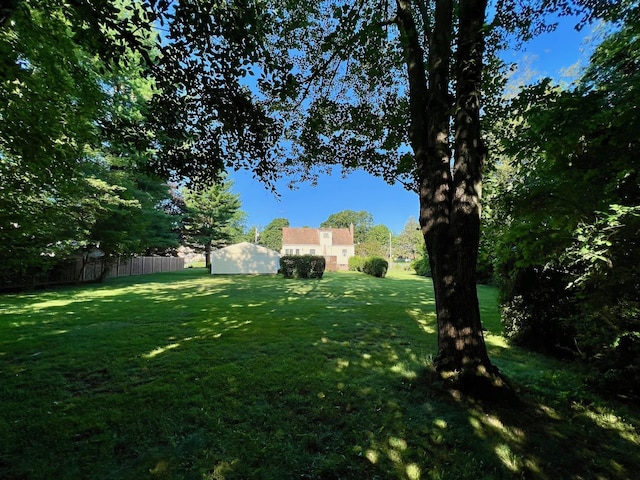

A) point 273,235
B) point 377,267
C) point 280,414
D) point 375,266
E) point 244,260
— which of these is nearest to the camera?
point 280,414

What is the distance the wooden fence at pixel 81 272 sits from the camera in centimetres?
1165

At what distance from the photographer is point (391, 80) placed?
586 centimetres

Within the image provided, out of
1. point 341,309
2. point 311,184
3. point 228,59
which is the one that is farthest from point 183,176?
point 341,309

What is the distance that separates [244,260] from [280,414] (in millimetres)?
22229

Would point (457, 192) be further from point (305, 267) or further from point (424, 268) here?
point (424, 268)

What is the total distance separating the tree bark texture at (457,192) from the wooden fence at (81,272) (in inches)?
586

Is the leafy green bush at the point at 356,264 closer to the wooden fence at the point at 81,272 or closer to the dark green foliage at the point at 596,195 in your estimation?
the wooden fence at the point at 81,272

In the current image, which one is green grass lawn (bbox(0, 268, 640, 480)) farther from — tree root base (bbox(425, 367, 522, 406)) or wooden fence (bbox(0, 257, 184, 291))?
wooden fence (bbox(0, 257, 184, 291))

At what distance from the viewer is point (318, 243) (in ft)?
134

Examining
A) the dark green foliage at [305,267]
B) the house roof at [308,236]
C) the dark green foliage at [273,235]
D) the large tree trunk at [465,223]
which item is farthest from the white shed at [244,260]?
the dark green foliage at [273,235]

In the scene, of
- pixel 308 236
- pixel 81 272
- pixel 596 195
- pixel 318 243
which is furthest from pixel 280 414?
pixel 308 236

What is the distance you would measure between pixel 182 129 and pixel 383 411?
4.14m

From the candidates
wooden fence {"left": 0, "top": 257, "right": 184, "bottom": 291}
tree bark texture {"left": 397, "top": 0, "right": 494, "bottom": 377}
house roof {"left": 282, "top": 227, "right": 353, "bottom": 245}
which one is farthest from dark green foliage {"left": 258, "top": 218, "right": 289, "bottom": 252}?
tree bark texture {"left": 397, "top": 0, "right": 494, "bottom": 377}

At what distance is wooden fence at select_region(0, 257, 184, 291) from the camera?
1165 centimetres
